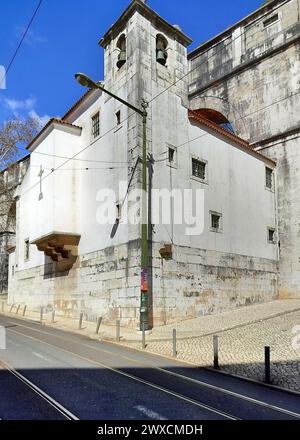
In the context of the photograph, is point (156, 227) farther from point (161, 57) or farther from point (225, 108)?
point (225, 108)

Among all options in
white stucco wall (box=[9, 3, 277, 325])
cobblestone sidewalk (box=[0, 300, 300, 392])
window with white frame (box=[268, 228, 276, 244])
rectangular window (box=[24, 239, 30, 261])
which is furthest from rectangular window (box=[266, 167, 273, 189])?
rectangular window (box=[24, 239, 30, 261])

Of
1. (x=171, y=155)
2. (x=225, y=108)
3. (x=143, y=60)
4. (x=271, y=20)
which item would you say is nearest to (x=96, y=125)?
(x=143, y=60)

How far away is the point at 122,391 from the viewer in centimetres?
795

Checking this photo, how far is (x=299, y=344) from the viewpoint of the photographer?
13312 millimetres

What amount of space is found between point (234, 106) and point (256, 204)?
334 inches

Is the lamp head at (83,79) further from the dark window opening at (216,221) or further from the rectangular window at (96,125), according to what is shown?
the dark window opening at (216,221)

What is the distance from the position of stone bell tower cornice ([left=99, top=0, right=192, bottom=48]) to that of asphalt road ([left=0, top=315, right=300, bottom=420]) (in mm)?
16432

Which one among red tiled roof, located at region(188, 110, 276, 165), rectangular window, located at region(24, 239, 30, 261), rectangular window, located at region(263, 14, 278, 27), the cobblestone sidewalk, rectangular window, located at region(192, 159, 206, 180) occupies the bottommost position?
the cobblestone sidewalk

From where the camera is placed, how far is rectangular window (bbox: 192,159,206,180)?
75.2ft

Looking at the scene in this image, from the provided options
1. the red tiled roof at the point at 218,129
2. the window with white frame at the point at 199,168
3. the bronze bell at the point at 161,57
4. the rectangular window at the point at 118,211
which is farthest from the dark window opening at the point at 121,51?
the rectangular window at the point at 118,211

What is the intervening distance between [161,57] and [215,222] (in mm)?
8529

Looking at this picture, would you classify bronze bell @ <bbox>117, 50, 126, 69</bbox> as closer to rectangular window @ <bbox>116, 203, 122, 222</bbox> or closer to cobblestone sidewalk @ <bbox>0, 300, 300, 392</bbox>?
rectangular window @ <bbox>116, 203, 122, 222</bbox>

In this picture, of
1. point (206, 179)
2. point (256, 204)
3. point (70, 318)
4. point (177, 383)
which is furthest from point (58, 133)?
point (177, 383)

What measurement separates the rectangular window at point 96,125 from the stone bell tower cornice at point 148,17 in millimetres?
3684
